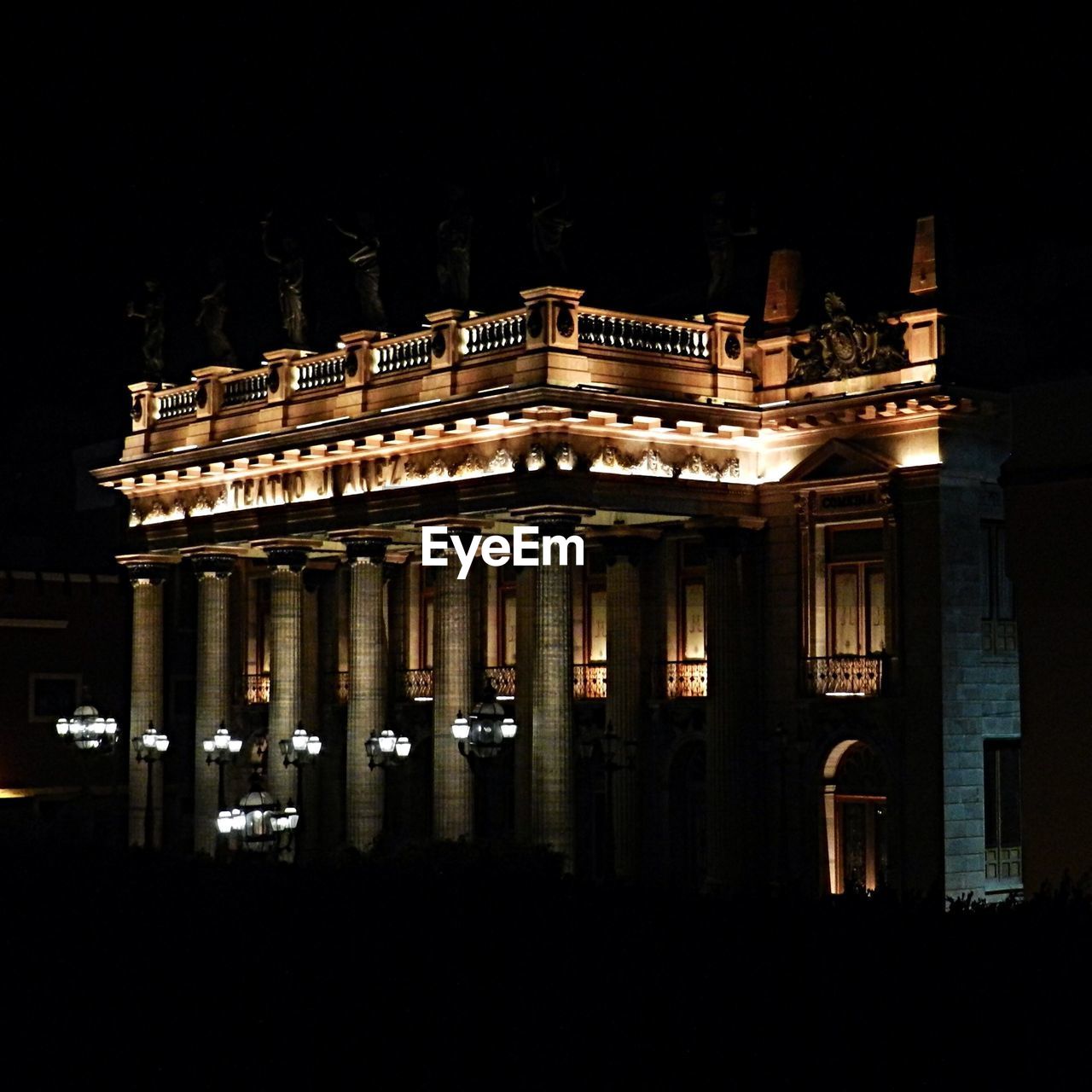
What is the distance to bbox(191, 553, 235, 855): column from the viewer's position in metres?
49.6

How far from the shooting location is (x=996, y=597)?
3903cm

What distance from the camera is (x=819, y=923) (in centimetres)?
1872

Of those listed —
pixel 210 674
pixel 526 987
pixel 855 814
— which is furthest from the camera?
pixel 210 674

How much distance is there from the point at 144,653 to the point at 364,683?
9225 mm

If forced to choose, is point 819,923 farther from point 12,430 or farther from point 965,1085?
point 12,430

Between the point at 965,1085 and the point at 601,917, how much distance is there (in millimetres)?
4528

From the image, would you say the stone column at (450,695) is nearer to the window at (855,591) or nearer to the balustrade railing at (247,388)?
the window at (855,591)

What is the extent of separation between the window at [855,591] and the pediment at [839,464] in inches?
38.3

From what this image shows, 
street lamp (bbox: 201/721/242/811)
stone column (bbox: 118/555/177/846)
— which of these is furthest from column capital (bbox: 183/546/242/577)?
street lamp (bbox: 201/721/242/811)

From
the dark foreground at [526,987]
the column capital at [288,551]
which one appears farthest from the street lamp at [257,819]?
the dark foreground at [526,987]

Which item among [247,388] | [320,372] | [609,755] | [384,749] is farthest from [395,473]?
[609,755]

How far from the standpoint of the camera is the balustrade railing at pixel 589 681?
1750 inches

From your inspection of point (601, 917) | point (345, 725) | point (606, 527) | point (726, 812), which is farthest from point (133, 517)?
point (601, 917)

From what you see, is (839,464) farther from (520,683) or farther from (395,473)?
(395,473)
